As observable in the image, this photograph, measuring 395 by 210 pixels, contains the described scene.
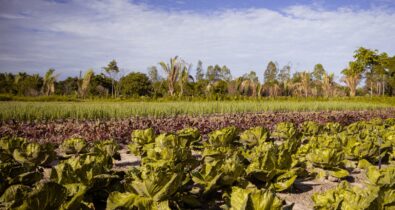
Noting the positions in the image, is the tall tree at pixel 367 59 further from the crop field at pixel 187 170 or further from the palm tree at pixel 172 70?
the crop field at pixel 187 170

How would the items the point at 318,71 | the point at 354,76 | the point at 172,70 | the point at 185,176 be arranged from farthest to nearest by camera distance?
the point at 318,71 < the point at 354,76 < the point at 172,70 < the point at 185,176

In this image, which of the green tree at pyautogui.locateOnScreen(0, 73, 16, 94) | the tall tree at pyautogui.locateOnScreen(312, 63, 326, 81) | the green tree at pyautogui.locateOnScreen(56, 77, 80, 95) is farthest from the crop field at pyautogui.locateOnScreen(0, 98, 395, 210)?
the tall tree at pyautogui.locateOnScreen(312, 63, 326, 81)

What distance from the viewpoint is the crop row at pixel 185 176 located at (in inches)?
89.1

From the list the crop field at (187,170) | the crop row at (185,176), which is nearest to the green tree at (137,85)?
the crop field at (187,170)

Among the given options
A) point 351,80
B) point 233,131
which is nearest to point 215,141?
point 233,131

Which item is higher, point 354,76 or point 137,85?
point 354,76

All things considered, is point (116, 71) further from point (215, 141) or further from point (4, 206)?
point (4, 206)

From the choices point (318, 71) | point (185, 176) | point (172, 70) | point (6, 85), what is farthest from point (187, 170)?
point (318, 71)

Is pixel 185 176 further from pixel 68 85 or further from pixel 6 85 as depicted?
pixel 68 85

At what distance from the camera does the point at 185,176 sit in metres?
3.23

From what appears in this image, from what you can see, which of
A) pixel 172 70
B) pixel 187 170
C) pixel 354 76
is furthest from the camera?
pixel 354 76

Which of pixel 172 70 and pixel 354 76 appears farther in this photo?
pixel 354 76

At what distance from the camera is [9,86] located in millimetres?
29250

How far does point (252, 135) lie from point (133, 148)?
196 cm
